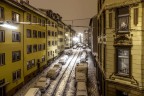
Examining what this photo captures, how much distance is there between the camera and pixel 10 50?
97.1ft

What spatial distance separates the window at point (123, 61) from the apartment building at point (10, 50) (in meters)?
13.7

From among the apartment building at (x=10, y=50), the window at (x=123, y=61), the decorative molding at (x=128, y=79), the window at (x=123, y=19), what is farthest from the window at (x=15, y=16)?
the window at (x=123, y=61)

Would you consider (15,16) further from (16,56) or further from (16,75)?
(16,75)

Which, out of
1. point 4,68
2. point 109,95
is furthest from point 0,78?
point 109,95

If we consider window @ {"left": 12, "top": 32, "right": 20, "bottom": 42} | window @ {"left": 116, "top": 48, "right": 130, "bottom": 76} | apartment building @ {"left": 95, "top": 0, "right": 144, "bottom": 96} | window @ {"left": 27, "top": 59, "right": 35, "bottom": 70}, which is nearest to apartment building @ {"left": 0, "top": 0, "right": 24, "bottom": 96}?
window @ {"left": 12, "top": 32, "right": 20, "bottom": 42}

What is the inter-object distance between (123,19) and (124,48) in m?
2.59

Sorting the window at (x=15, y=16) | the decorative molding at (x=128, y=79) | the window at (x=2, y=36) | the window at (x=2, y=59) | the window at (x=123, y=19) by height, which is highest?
the window at (x=15, y=16)

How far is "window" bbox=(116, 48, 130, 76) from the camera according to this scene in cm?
1711

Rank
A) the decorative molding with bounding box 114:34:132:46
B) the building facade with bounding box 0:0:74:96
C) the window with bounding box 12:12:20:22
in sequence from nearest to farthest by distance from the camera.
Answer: the decorative molding with bounding box 114:34:132:46, the building facade with bounding box 0:0:74:96, the window with bounding box 12:12:20:22

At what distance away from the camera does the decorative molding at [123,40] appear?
655 inches

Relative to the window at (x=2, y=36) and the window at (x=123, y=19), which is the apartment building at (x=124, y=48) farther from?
the window at (x=2, y=36)

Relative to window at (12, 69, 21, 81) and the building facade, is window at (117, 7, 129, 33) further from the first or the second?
window at (12, 69, 21, 81)

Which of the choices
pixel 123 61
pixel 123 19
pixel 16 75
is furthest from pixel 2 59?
pixel 123 19

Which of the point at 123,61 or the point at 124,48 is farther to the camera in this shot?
the point at 123,61
